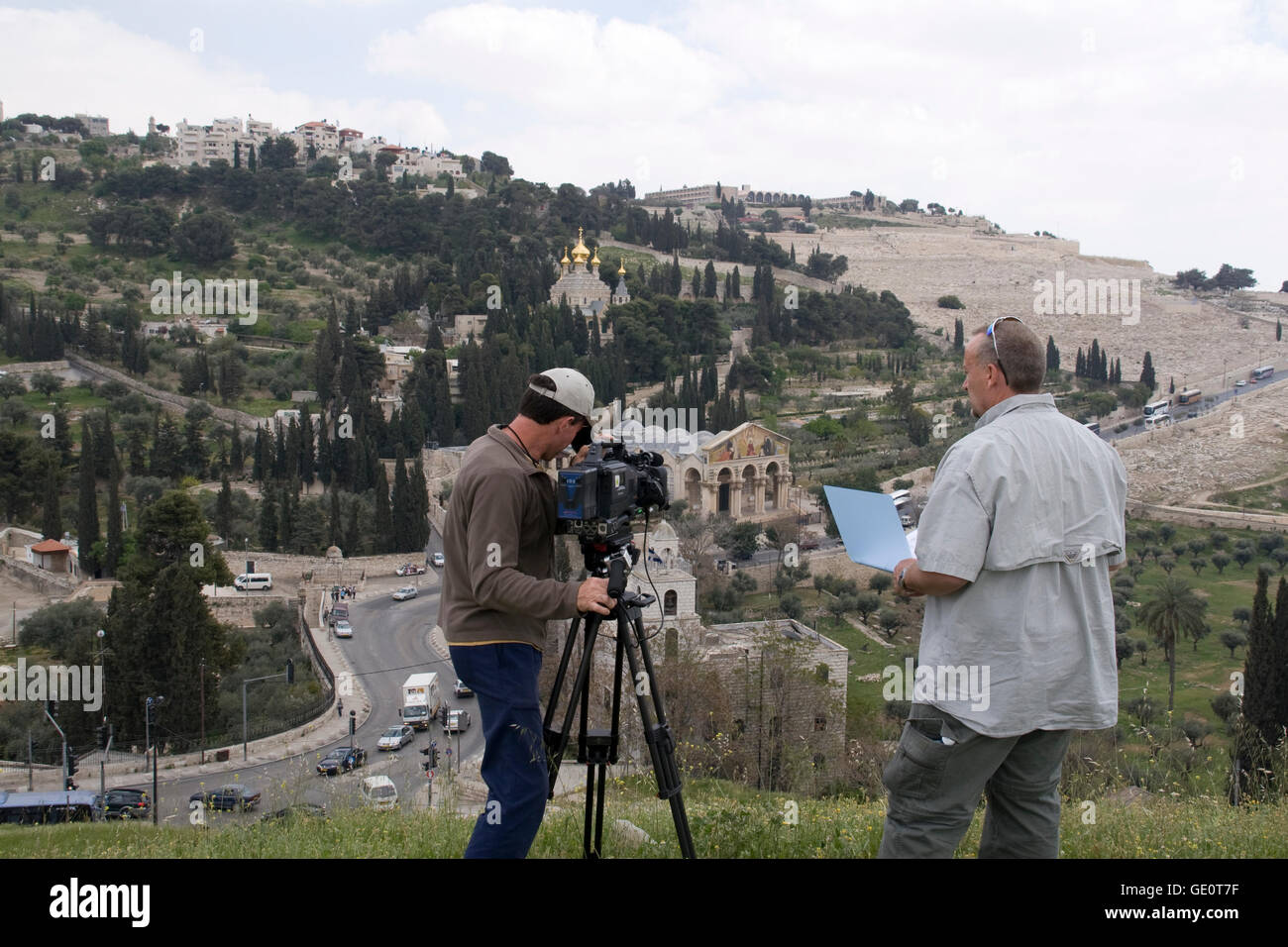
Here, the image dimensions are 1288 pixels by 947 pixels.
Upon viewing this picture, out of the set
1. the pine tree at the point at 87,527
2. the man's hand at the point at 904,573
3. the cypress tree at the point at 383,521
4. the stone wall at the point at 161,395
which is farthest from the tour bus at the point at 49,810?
the stone wall at the point at 161,395

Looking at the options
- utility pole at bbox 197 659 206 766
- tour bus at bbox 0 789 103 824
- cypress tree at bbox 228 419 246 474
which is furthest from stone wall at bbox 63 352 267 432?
tour bus at bbox 0 789 103 824

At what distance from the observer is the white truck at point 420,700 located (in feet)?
55.6

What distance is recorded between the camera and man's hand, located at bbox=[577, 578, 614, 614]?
9.13 feet

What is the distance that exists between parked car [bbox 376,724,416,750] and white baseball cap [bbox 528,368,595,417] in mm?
13739

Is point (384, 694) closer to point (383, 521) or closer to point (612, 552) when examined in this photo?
point (383, 521)

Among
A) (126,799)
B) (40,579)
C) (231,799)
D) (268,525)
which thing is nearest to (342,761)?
(126,799)

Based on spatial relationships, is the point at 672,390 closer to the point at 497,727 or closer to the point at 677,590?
the point at 677,590

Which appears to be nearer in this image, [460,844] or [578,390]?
[578,390]

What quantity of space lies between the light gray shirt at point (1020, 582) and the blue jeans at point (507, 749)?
1.05 metres

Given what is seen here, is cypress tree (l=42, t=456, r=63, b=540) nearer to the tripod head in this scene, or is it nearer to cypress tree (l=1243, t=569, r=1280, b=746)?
cypress tree (l=1243, t=569, r=1280, b=746)

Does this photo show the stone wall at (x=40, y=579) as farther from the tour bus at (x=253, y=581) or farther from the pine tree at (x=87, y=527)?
the tour bus at (x=253, y=581)

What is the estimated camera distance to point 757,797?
16.4 feet
